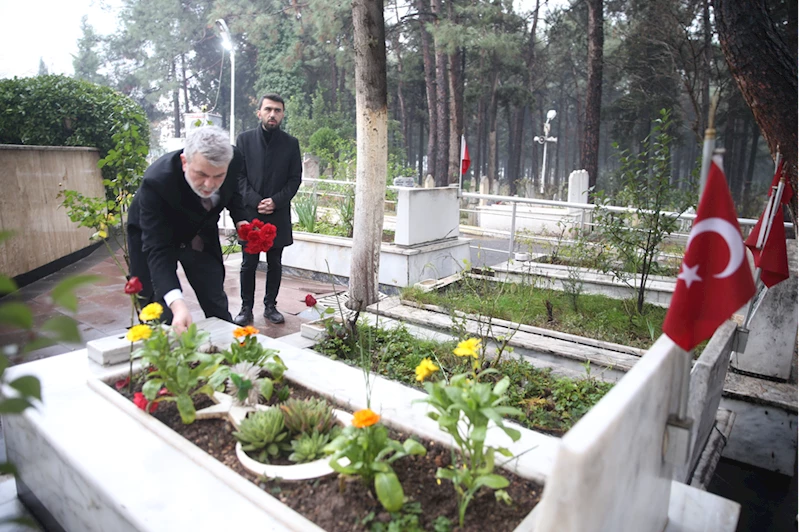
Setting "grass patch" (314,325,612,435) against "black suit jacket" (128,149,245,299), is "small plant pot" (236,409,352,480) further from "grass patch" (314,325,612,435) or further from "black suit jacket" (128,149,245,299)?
"black suit jacket" (128,149,245,299)

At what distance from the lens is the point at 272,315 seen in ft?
17.8

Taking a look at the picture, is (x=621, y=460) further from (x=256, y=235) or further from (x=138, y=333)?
(x=256, y=235)

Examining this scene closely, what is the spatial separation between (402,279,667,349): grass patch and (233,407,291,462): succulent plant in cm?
238

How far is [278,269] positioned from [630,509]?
4271mm

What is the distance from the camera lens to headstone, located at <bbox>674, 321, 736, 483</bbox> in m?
2.61

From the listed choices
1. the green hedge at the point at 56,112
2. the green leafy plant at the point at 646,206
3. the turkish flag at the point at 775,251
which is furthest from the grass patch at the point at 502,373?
the green hedge at the point at 56,112

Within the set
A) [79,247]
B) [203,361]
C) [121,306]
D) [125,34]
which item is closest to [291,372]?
[203,361]

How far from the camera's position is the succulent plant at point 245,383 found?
2289mm

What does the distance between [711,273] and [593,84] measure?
43.9 feet

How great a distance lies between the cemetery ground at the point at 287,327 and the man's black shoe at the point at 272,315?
0.07 m

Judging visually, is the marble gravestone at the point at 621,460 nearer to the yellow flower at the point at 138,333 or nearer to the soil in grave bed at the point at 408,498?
the soil in grave bed at the point at 408,498

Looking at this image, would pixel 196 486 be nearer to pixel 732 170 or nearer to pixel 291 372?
pixel 291 372

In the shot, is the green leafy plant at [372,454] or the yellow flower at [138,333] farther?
the yellow flower at [138,333]

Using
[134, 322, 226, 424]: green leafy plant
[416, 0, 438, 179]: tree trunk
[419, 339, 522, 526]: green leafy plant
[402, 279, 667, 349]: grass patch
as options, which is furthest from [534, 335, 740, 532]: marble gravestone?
[416, 0, 438, 179]: tree trunk
